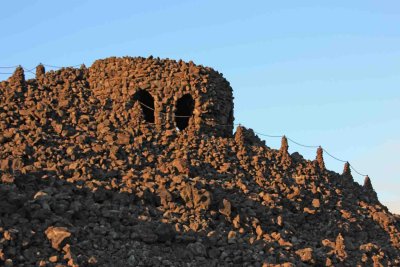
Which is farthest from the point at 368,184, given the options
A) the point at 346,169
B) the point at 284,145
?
the point at 284,145

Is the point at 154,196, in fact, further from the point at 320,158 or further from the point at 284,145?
the point at 320,158

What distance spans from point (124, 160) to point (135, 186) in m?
2.09

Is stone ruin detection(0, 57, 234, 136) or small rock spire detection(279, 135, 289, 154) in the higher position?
stone ruin detection(0, 57, 234, 136)

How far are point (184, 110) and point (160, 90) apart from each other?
1.64m

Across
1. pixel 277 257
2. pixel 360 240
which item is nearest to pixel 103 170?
pixel 277 257

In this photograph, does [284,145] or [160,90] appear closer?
[284,145]

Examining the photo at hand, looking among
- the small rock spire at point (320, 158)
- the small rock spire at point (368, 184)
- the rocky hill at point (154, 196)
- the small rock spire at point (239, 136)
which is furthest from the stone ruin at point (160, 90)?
the small rock spire at point (368, 184)

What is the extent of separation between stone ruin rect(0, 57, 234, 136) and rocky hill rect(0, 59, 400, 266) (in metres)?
0.25

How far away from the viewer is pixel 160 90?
2559 centimetres

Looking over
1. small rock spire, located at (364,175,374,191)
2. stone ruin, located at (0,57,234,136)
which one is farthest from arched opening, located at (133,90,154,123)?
small rock spire, located at (364,175,374,191)

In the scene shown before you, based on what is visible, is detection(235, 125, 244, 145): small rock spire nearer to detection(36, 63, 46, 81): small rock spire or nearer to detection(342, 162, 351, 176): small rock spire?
detection(342, 162, 351, 176): small rock spire

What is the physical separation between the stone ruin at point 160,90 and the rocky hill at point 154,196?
0.81 ft

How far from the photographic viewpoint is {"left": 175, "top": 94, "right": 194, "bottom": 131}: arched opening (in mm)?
26272

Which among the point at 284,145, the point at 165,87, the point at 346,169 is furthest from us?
the point at 346,169
